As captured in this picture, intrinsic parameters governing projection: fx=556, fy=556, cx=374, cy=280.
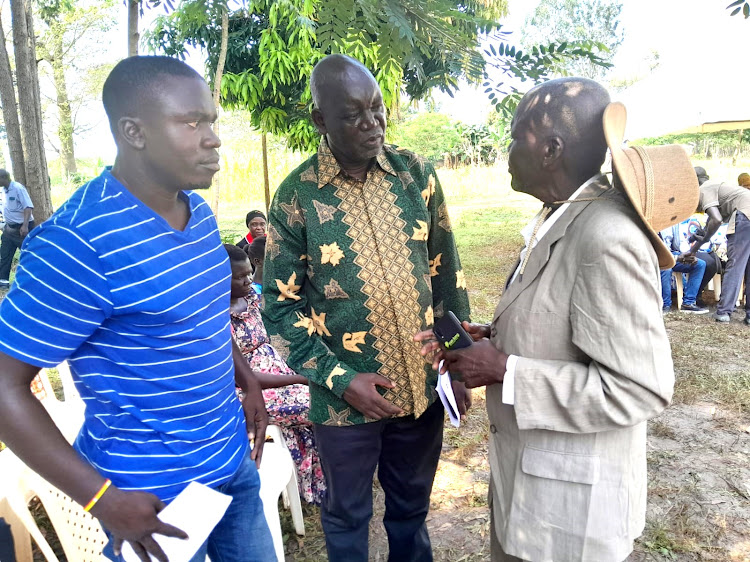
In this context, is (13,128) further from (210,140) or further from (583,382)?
(583,382)

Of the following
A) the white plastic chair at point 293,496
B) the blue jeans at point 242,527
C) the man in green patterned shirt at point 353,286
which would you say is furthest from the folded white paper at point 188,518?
the white plastic chair at point 293,496

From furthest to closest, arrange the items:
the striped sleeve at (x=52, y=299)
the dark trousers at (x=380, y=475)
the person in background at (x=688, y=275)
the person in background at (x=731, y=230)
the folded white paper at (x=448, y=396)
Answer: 1. the person in background at (x=688, y=275)
2. the person in background at (x=731, y=230)
3. the dark trousers at (x=380, y=475)
4. the folded white paper at (x=448, y=396)
5. the striped sleeve at (x=52, y=299)

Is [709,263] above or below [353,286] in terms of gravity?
below

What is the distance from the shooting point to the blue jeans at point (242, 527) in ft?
5.01

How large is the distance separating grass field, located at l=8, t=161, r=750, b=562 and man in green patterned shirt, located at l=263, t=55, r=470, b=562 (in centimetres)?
100

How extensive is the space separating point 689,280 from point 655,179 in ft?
21.6

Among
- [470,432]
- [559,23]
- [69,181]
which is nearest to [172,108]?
[470,432]

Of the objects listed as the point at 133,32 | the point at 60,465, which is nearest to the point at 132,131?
the point at 60,465

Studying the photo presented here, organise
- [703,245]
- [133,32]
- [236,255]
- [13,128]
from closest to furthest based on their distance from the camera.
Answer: [236,255], [133,32], [13,128], [703,245]

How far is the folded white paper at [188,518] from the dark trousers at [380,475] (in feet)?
2.30

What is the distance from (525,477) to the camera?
1443 millimetres

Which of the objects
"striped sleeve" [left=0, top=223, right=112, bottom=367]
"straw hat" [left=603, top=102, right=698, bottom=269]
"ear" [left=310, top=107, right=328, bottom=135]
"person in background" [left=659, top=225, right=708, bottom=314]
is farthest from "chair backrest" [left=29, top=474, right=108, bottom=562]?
"person in background" [left=659, top=225, right=708, bottom=314]

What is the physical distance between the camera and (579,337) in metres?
1.28

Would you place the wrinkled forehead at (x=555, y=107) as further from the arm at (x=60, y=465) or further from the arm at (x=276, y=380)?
the arm at (x=276, y=380)
